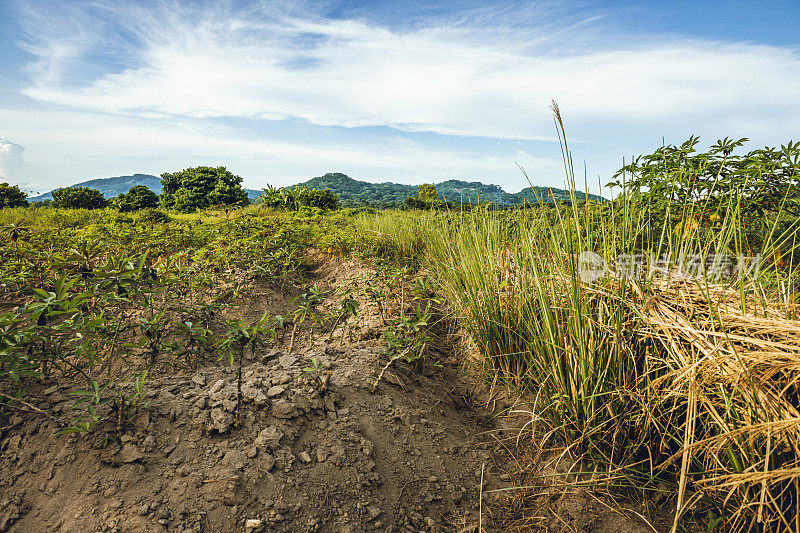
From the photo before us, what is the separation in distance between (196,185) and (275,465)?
35804 mm

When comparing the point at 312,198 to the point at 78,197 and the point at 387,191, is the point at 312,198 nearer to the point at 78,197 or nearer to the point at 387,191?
the point at 78,197

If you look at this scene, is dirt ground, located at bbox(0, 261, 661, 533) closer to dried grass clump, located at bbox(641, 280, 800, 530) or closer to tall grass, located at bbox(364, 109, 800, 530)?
tall grass, located at bbox(364, 109, 800, 530)

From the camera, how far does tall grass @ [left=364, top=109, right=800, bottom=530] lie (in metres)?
1.16

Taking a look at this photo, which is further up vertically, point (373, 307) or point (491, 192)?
point (491, 192)

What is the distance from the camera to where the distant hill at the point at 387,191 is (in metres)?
2.13

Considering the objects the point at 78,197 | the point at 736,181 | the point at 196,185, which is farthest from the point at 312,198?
the point at 196,185

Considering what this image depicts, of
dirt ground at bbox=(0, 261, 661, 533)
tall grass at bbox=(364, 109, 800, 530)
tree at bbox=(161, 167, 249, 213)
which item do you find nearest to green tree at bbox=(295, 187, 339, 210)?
dirt ground at bbox=(0, 261, 661, 533)

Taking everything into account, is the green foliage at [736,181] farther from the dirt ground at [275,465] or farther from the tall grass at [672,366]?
the dirt ground at [275,465]

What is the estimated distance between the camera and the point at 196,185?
105 feet

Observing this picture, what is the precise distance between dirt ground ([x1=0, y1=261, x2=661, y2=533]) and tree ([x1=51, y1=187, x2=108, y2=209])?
20101 mm

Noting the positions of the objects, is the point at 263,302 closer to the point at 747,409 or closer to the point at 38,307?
the point at 38,307

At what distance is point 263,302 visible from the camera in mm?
3514

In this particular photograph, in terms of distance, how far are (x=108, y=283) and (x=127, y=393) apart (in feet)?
1.59

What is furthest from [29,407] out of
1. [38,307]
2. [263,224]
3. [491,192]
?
[263,224]
